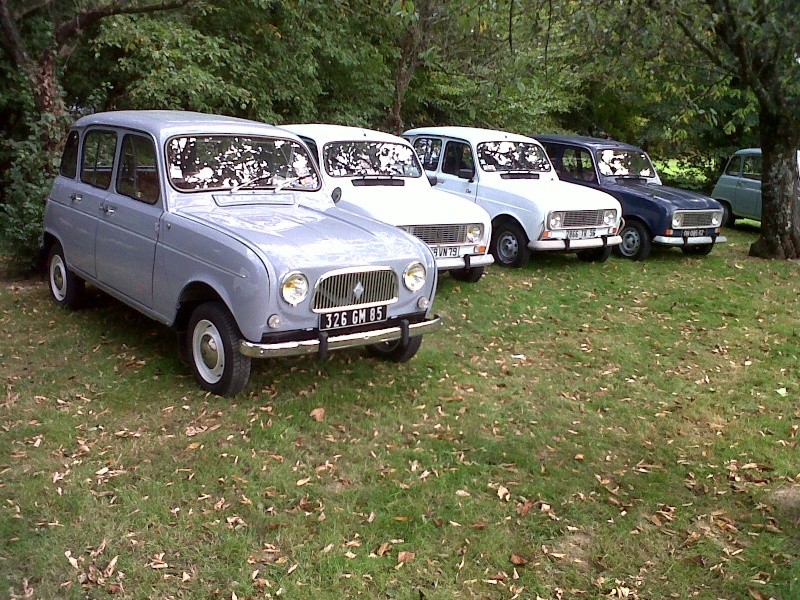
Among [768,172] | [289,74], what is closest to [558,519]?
[768,172]

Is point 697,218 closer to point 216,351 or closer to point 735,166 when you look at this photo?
point 735,166

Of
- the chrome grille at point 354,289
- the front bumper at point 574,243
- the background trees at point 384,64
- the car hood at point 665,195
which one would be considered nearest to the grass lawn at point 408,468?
the chrome grille at point 354,289

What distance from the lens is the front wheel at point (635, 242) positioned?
452 inches

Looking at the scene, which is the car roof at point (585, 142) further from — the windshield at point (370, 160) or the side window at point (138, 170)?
the side window at point (138, 170)

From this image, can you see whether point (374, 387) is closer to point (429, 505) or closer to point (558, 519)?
point (429, 505)

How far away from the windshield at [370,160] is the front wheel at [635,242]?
4.02m

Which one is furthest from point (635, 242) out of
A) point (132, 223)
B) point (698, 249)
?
point (132, 223)

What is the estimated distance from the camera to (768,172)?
11680 millimetres

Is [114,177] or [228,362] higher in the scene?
[114,177]

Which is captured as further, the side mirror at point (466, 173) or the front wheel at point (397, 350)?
the side mirror at point (466, 173)

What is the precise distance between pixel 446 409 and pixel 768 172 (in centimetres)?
868

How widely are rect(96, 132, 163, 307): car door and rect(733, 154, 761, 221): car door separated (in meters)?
12.8

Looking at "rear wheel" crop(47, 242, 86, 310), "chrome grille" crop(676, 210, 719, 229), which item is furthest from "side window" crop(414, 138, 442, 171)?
"rear wheel" crop(47, 242, 86, 310)

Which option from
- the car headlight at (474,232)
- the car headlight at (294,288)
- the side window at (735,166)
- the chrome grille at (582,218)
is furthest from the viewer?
the side window at (735,166)
